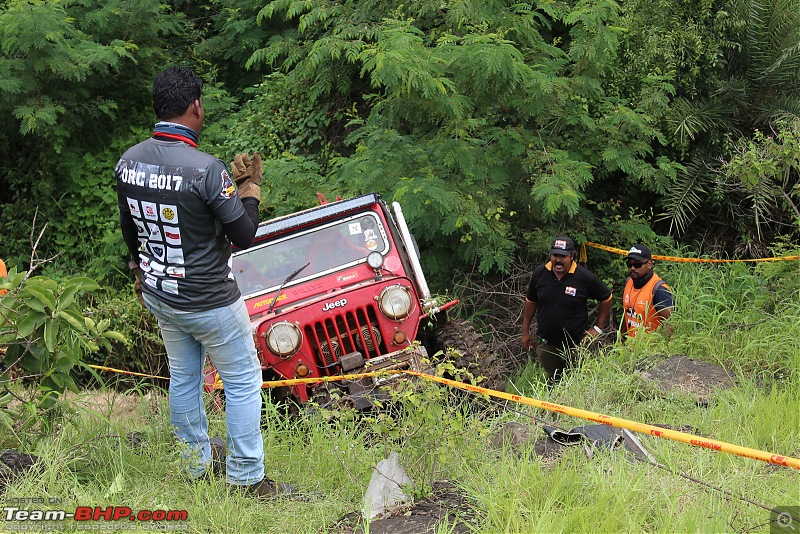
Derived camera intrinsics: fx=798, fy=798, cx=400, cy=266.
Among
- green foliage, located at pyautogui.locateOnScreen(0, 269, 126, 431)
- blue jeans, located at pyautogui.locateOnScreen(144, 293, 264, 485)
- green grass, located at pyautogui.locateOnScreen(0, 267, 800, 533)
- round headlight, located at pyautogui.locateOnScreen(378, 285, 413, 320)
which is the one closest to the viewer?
green grass, located at pyautogui.locateOnScreen(0, 267, 800, 533)

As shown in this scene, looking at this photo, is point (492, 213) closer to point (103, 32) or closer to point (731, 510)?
point (731, 510)

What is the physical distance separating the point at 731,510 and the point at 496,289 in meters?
5.53

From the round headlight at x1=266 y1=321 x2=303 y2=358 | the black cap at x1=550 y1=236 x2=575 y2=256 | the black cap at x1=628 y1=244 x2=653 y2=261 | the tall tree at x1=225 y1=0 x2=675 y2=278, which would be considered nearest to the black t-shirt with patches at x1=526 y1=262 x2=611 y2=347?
the black cap at x1=550 y1=236 x2=575 y2=256

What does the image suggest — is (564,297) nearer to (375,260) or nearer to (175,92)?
(375,260)

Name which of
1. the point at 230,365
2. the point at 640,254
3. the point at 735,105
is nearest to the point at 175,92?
the point at 230,365

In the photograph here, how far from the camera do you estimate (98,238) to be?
10805mm

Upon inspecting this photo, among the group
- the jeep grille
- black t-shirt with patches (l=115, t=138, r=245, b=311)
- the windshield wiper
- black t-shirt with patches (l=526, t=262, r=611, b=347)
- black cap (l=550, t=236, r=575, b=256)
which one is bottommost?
black t-shirt with patches (l=526, t=262, r=611, b=347)

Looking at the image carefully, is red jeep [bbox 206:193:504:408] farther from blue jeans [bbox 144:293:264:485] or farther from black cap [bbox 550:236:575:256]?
blue jeans [bbox 144:293:264:485]

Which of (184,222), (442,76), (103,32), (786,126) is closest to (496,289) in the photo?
(442,76)

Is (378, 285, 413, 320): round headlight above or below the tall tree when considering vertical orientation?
below

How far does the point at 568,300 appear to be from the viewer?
22.2ft

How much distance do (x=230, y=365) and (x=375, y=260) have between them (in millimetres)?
2710

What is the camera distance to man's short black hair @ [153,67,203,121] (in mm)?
3404

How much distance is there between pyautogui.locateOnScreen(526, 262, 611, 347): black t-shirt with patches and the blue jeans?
3.70 metres
